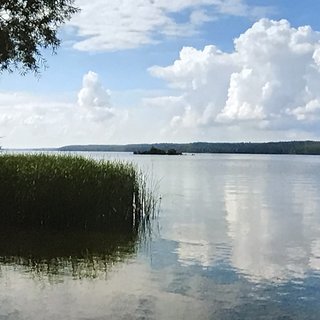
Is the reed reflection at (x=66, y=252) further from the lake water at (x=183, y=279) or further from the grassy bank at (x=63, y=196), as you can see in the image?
the grassy bank at (x=63, y=196)

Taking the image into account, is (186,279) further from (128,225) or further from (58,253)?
(128,225)

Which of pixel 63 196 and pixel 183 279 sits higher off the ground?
pixel 63 196

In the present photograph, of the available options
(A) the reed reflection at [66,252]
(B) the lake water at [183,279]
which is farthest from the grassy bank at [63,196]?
(B) the lake water at [183,279]

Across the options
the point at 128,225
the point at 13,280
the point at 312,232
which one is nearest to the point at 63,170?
the point at 128,225

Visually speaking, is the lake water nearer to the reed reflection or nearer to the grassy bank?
the reed reflection

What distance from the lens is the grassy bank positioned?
1597 centimetres

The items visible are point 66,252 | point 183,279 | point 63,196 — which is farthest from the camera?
point 63,196

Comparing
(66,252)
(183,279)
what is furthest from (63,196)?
(183,279)

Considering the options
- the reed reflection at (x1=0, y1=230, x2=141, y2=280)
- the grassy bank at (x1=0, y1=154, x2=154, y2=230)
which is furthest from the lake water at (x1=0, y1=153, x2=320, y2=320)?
the grassy bank at (x1=0, y1=154, x2=154, y2=230)

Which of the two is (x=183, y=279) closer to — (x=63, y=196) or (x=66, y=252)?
(x=66, y=252)

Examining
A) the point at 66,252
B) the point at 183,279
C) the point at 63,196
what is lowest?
the point at 183,279

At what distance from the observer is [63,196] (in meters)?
16.1

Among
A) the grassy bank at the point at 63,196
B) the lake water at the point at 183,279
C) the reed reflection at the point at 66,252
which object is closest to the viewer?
the lake water at the point at 183,279

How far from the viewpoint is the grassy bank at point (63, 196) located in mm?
15969
